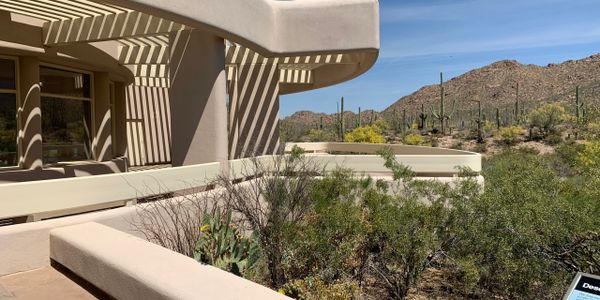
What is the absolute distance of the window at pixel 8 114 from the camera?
12688 mm

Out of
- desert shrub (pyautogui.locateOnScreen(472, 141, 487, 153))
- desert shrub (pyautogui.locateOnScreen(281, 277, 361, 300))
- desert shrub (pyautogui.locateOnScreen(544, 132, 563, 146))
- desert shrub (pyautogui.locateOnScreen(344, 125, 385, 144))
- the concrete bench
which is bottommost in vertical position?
desert shrub (pyautogui.locateOnScreen(281, 277, 361, 300))

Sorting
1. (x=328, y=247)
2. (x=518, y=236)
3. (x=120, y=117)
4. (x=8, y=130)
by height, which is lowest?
(x=328, y=247)

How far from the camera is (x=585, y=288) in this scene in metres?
3.82

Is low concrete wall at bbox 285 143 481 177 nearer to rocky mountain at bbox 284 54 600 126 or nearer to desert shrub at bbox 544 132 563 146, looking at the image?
desert shrub at bbox 544 132 563 146

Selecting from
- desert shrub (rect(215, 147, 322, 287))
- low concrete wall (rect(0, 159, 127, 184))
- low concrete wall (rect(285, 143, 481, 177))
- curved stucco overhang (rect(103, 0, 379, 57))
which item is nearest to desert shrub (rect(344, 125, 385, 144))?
low concrete wall (rect(285, 143, 481, 177))

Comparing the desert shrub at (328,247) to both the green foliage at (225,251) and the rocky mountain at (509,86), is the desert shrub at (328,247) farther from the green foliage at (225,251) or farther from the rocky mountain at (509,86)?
the rocky mountain at (509,86)

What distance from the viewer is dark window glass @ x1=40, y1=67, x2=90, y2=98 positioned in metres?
14.1

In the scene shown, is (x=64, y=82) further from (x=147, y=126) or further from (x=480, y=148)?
(x=480, y=148)

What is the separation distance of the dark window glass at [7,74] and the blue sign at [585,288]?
13.4 metres

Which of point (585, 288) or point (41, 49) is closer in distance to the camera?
point (585, 288)

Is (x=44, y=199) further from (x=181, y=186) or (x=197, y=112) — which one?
(x=197, y=112)

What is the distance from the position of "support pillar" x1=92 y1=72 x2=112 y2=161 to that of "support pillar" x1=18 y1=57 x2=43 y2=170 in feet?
9.29

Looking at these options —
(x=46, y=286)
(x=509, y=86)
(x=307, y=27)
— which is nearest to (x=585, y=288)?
(x=46, y=286)

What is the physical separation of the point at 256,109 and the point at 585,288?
1554 cm
